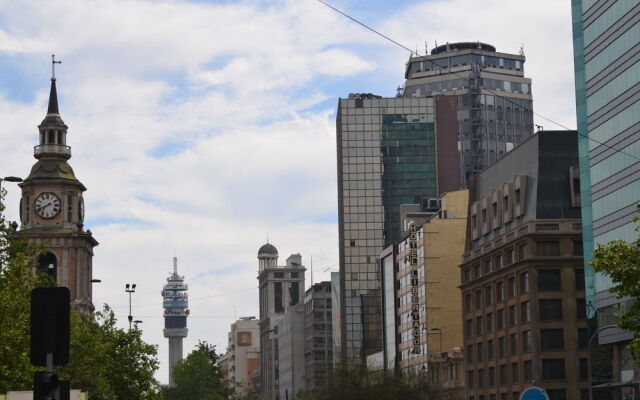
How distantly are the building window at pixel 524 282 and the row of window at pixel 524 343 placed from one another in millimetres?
3867

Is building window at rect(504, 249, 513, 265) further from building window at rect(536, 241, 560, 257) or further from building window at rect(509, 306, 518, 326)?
building window at rect(536, 241, 560, 257)

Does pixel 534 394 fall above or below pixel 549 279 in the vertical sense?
below

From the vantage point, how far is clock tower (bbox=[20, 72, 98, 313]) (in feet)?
520

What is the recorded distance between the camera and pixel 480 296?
138125 millimetres

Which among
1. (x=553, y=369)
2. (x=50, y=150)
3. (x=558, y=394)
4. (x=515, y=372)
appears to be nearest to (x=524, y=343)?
(x=515, y=372)

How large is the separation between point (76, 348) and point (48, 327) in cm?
6674

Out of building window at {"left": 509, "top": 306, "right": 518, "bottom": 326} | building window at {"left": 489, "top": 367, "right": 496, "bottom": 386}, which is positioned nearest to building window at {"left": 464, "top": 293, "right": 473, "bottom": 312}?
building window at {"left": 489, "top": 367, "right": 496, "bottom": 386}

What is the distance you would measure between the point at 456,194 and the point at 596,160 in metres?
68.8

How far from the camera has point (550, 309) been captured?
121250 millimetres

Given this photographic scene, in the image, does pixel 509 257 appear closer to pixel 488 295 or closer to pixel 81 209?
pixel 488 295

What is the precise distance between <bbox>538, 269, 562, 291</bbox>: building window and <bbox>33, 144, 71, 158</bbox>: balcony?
230 ft

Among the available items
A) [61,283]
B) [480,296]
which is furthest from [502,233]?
[61,283]

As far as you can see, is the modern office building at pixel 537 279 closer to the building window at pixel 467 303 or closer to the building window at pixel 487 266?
the building window at pixel 487 266

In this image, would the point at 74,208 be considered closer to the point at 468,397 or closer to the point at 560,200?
the point at 468,397
